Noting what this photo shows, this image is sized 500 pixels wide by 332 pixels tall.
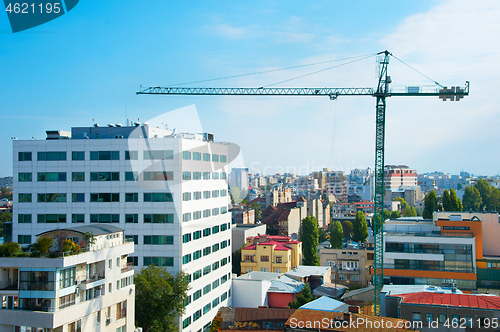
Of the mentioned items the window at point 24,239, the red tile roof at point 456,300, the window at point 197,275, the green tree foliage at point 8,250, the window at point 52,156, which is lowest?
the window at point 197,275

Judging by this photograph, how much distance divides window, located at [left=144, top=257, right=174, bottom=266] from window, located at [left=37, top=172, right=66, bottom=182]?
751 centimetres

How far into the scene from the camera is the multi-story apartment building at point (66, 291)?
15.4 meters

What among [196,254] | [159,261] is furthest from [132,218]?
[196,254]

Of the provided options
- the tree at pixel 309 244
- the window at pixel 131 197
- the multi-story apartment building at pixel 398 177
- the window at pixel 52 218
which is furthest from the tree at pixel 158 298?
the multi-story apartment building at pixel 398 177

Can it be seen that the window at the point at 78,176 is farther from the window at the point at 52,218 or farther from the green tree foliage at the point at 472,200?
the green tree foliage at the point at 472,200

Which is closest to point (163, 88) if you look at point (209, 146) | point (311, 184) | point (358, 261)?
point (209, 146)

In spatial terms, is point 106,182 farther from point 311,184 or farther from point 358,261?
point 311,184

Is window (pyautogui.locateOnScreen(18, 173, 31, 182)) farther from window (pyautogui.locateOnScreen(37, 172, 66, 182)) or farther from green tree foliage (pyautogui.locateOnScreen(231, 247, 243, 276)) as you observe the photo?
green tree foliage (pyautogui.locateOnScreen(231, 247, 243, 276))

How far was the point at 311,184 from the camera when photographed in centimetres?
13488

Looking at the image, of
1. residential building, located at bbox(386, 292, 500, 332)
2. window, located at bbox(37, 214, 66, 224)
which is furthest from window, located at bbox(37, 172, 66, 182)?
residential building, located at bbox(386, 292, 500, 332)

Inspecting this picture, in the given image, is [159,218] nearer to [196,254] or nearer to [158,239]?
[158,239]

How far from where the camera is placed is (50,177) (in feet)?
88.9

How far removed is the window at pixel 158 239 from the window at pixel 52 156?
7500 millimetres

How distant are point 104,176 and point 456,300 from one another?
808 inches
